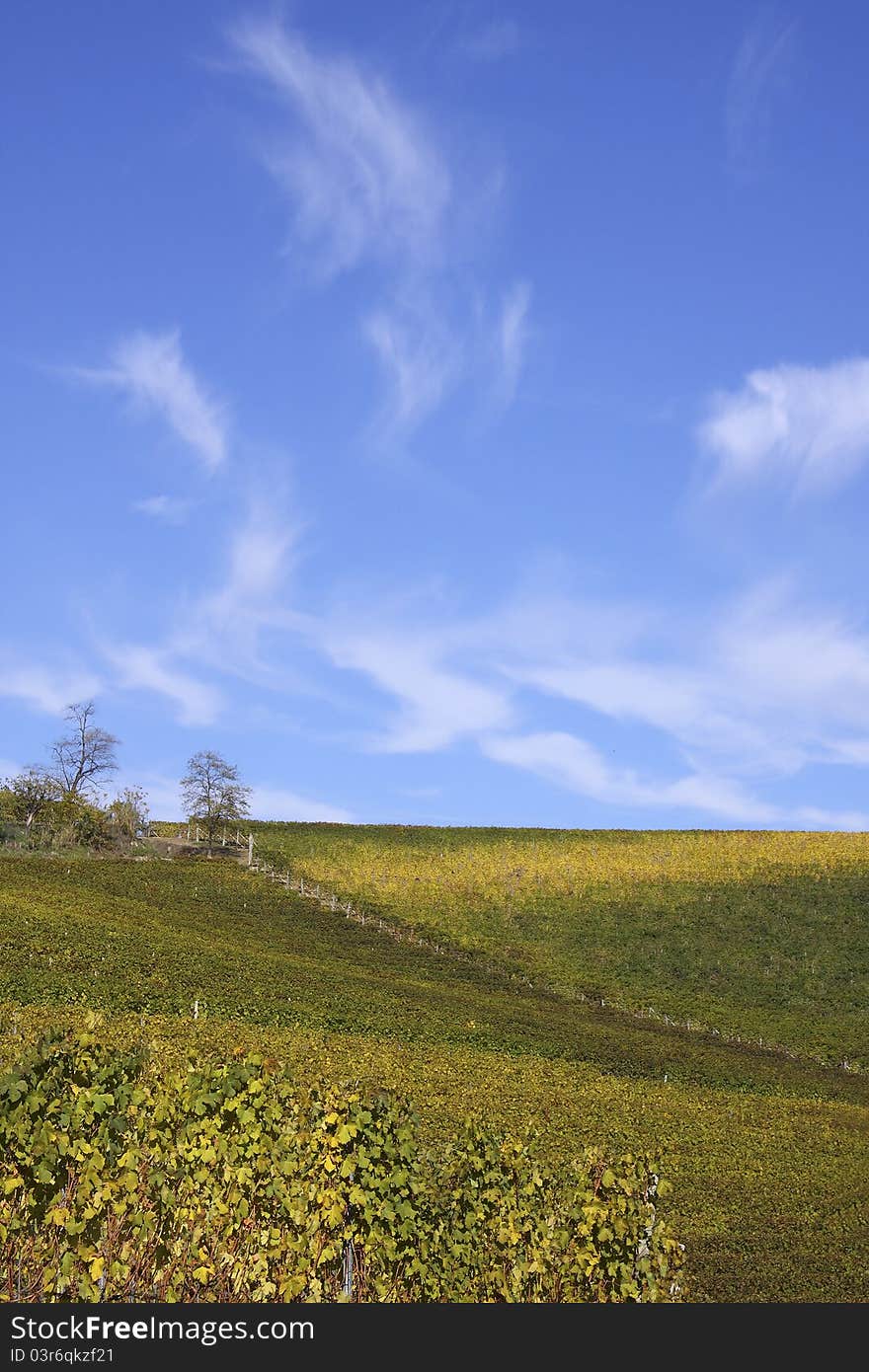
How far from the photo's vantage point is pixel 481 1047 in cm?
4659

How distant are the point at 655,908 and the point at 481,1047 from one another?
4484 centimetres

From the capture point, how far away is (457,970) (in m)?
70.0

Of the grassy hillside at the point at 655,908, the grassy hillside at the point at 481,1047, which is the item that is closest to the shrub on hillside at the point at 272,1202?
the grassy hillside at the point at 481,1047

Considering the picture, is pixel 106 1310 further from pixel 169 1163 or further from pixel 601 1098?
pixel 601 1098

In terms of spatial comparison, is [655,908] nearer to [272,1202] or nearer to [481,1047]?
[481,1047]

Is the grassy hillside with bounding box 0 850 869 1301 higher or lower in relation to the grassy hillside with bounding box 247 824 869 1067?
lower

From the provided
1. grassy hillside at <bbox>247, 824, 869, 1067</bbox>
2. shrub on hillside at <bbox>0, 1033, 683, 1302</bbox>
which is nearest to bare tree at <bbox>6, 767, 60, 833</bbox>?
grassy hillside at <bbox>247, 824, 869, 1067</bbox>

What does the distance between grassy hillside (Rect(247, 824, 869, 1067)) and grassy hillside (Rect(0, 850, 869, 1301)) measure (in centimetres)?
696

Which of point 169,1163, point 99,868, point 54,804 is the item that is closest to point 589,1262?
point 169,1163

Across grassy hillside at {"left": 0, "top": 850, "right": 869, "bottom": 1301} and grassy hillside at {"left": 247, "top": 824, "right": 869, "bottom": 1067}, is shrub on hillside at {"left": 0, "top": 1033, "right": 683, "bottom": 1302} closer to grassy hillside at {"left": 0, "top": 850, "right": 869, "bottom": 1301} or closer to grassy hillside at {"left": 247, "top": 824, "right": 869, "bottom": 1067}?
grassy hillside at {"left": 0, "top": 850, "right": 869, "bottom": 1301}

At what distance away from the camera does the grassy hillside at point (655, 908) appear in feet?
224

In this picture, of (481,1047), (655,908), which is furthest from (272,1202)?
(655,908)

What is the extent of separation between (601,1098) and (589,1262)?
86.2 ft

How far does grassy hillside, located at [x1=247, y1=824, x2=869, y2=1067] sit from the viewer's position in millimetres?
A: 68188
